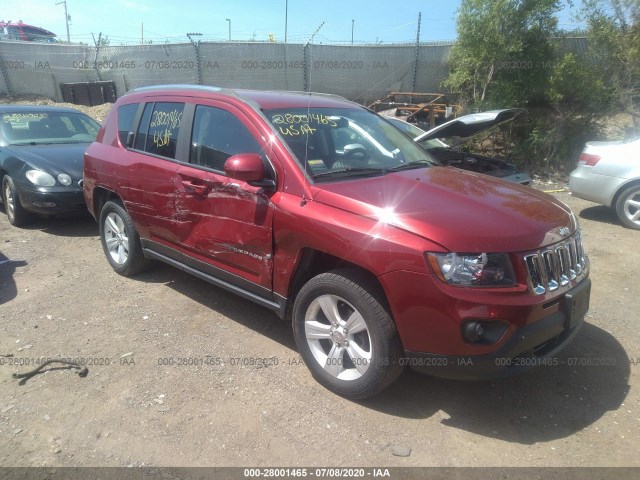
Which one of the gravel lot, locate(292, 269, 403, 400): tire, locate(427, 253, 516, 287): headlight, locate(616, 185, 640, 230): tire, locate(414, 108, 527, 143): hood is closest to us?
locate(427, 253, 516, 287): headlight

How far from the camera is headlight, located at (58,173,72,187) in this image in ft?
20.2

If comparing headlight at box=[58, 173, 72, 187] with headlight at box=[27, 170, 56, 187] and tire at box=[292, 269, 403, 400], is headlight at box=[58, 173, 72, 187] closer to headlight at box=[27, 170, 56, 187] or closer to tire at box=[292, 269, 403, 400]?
headlight at box=[27, 170, 56, 187]

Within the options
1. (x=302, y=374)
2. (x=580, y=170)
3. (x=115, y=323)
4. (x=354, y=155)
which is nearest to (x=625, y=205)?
(x=580, y=170)

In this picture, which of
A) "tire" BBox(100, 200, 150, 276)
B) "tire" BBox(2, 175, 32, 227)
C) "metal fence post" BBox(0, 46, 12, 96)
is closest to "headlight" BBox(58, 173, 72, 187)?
"tire" BBox(2, 175, 32, 227)

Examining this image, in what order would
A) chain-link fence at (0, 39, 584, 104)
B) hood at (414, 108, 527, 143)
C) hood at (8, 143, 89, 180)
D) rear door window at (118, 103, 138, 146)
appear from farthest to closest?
chain-link fence at (0, 39, 584, 104), hood at (8, 143, 89, 180), hood at (414, 108, 527, 143), rear door window at (118, 103, 138, 146)

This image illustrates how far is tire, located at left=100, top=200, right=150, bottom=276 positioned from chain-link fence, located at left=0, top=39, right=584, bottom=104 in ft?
32.8

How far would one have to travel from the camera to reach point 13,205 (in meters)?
6.49

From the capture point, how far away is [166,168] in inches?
157

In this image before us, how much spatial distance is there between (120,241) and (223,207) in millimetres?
1945

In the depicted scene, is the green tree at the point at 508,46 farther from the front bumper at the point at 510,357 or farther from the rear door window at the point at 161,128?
the front bumper at the point at 510,357

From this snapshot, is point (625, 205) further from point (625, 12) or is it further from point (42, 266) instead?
point (42, 266)

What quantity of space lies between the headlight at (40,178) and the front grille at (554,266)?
19.2 feet

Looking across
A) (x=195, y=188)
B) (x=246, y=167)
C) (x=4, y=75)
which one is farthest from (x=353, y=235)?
(x=4, y=75)

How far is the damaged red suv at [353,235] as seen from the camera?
254 centimetres
